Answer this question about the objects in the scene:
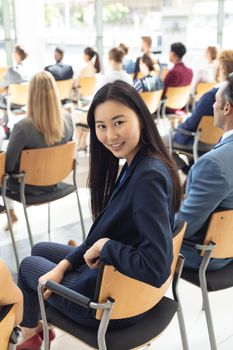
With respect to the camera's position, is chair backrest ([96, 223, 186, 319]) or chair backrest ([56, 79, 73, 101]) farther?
chair backrest ([56, 79, 73, 101])

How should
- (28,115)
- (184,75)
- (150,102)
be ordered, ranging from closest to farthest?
(28,115) < (150,102) < (184,75)

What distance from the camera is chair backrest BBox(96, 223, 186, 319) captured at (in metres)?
1.43

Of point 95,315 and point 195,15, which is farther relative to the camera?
point 195,15

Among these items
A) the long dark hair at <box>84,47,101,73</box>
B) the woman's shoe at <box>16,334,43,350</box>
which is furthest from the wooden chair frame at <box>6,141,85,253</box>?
the long dark hair at <box>84,47,101,73</box>

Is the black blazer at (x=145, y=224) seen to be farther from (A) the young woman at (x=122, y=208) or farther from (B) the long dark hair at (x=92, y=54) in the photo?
(B) the long dark hair at (x=92, y=54)

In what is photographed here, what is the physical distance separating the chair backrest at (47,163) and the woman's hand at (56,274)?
116cm

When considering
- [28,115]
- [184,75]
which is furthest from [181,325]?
[184,75]

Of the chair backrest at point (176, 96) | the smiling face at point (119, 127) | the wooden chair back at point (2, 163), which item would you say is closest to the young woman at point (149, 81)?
the chair backrest at point (176, 96)

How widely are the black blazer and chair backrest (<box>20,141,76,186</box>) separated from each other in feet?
4.49

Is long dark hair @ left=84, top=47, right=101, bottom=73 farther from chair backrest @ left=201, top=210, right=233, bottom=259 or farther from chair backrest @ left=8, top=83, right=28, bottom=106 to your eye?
chair backrest @ left=201, top=210, right=233, bottom=259

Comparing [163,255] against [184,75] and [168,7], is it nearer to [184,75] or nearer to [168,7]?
[184,75]

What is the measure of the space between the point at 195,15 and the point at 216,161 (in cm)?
839

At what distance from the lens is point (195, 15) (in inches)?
375

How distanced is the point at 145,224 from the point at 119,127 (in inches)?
14.1
